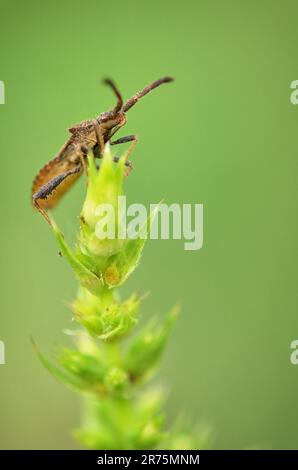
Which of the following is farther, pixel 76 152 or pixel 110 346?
pixel 76 152

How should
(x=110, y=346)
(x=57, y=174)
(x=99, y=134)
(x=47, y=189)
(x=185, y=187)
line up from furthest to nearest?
1. (x=185, y=187)
2. (x=57, y=174)
3. (x=47, y=189)
4. (x=99, y=134)
5. (x=110, y=346)

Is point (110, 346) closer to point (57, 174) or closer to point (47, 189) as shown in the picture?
point (47, 189)

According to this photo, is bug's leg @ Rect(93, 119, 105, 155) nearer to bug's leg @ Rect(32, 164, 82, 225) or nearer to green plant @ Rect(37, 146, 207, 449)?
bug's leg @ Rect(32, 164, 82, 225)

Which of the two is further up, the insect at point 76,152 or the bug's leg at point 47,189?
the insect at point 76,152

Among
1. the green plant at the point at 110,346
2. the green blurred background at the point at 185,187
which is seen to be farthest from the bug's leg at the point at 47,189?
the green blurred background at the point at 185,187

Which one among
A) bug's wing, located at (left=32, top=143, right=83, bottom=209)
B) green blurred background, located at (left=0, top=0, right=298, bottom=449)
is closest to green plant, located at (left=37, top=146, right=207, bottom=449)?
bug's wing, located at (left=32, top=143, right=83, bottom=209)

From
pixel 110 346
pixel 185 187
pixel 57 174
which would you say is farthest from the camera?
pixel 185 187

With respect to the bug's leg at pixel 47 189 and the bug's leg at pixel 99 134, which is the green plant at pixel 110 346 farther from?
the bug's leg at pixel 47 189

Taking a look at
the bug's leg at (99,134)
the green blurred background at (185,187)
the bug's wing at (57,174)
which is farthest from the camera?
the green blurred background at (185,187)

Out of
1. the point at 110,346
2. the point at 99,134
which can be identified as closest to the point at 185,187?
the point at 99,134
